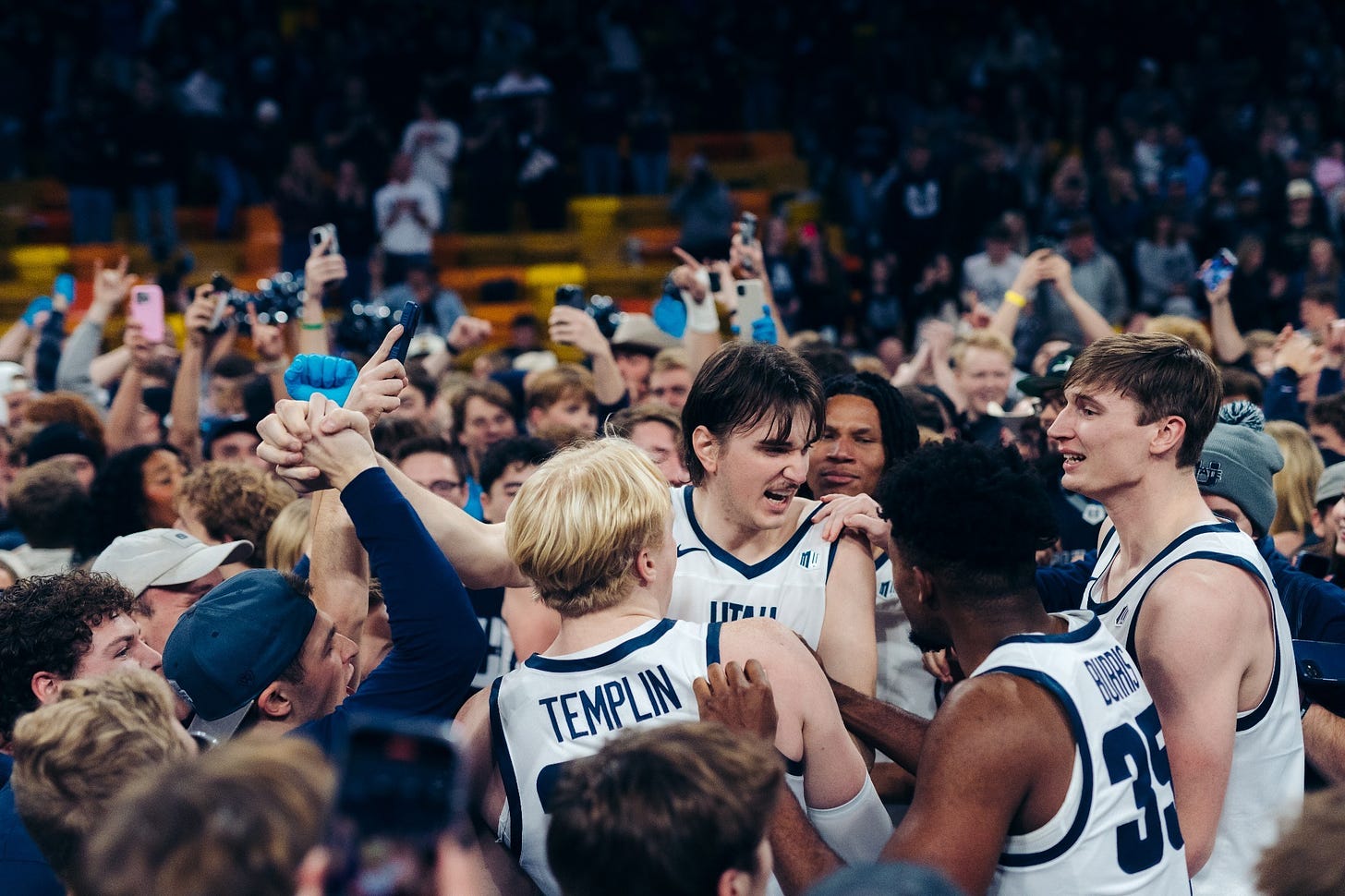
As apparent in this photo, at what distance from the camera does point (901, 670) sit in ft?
13.1

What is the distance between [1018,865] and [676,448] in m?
3.09

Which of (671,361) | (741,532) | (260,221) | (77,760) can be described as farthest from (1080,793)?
(260,221)

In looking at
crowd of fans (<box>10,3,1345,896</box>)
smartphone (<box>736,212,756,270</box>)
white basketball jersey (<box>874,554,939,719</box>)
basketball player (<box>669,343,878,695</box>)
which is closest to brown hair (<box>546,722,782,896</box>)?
crowd of fans (<box>10,3,1345,896</box>)

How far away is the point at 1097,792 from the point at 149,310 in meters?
6.39

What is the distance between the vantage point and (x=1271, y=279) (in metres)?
12.1

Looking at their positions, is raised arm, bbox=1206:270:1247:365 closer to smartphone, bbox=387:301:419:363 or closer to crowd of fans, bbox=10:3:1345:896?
crowd of fans, bbox=10:3:1345:896

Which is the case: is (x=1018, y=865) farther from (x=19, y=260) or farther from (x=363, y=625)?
(x=19, y=260)

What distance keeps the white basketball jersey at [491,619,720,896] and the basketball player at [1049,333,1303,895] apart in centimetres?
100

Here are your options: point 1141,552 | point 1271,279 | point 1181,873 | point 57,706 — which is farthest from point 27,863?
point 1271,279

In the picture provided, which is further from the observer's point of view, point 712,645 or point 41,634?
point 41,634

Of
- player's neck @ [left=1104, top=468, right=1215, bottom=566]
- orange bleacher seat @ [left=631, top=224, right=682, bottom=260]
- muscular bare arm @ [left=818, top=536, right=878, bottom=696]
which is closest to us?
player's neck @ [left=1104, top=468, right=1215, bottom=566]

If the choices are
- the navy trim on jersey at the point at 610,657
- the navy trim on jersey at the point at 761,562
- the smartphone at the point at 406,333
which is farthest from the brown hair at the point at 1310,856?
the smartphone at the point at 406,333

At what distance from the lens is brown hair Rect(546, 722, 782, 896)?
1988 millimetres

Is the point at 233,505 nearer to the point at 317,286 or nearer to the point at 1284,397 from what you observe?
the point at 317,286
